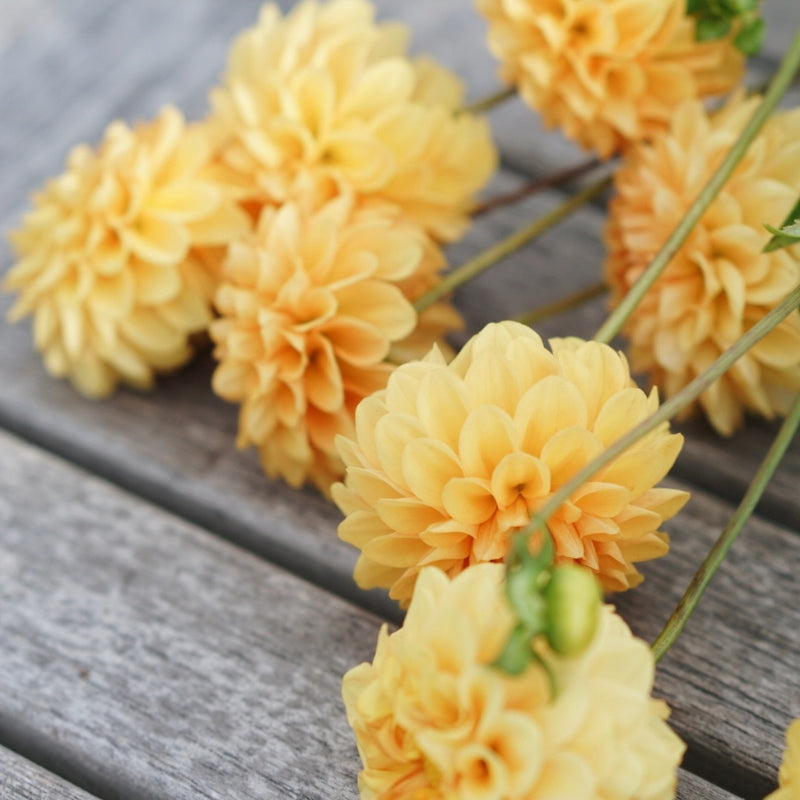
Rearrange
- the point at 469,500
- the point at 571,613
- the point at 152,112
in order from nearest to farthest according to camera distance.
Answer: the point at 571,613, the point at 469,500, the point at 152,112

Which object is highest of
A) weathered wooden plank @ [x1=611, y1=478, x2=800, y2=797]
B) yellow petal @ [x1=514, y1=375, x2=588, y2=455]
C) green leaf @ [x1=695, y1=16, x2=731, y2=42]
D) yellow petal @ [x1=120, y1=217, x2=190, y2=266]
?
green leaf @ [x1=695, y1=16, x2=731, y2=42]

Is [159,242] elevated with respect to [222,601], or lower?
elevated

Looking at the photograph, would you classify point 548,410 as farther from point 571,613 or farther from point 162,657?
point 162,657

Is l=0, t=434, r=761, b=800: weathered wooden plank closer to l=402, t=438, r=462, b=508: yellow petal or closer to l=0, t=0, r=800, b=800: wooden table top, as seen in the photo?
l=0, t=0, r=800, b=800: wooden table top

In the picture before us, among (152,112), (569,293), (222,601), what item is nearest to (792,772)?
(222,601)

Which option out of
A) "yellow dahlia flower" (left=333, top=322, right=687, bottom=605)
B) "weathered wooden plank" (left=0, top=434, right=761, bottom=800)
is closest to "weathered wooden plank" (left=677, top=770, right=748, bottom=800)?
"weathered wooden plank" (left=0, top=434, right=761, bottom=800)

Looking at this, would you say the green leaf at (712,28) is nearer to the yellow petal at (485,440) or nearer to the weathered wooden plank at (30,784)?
the yellow petal at (485,440)

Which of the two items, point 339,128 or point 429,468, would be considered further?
point 339,128
